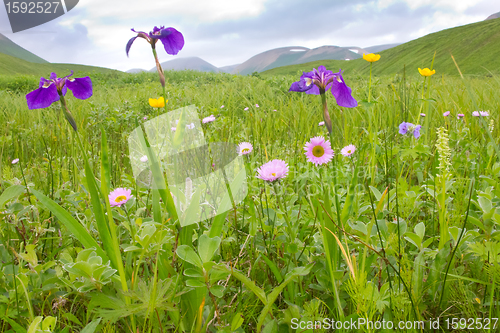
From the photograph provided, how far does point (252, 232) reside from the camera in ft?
3.69

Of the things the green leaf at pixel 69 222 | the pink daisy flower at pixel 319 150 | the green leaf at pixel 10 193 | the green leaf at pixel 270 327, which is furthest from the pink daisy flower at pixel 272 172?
the green leaf at pixel 10 193

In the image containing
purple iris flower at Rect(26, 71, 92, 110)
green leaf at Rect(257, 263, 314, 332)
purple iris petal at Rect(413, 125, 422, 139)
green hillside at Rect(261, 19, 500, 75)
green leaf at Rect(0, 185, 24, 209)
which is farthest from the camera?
green hillside at Rect(261, 19, 500, 75)

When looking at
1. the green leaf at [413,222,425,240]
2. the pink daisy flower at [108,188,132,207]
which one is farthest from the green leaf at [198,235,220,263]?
the green leaf at [413,222,425,240]

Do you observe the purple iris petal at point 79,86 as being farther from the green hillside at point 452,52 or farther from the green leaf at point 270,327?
the green hillside at point 452,52

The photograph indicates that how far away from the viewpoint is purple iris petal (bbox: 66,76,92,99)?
3.06 ft

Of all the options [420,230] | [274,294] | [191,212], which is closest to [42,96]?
[191,212]

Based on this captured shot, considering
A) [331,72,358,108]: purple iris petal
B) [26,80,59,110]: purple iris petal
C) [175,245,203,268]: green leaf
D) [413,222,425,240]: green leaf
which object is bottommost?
[413,222,425,240]: green leaf

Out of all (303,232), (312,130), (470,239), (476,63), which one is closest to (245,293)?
(303,232)

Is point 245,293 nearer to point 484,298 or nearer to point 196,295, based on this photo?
point 196,295

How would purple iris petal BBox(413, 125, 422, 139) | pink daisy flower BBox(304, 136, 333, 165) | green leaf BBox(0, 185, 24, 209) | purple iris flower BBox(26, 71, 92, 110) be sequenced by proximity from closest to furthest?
purple iris flower BBox(26, 71, 92, 110), green leaf BBox(0, 185, 24, 209), pink daisy flower BBox(304, 136, 333, 165), purple iris petal BBox(413, 125, 422, 139)

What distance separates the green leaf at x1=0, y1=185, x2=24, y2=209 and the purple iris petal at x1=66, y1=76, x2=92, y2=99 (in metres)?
0.44

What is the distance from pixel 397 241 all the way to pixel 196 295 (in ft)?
2.26

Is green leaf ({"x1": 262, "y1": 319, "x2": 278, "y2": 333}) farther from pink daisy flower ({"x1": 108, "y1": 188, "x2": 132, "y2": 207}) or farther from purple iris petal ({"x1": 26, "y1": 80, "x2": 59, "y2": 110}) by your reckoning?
purple iris petal ({"x1": 26, "y1": 80, "x2": 59, "y2": 110})

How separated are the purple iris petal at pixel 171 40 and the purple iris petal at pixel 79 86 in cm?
29
